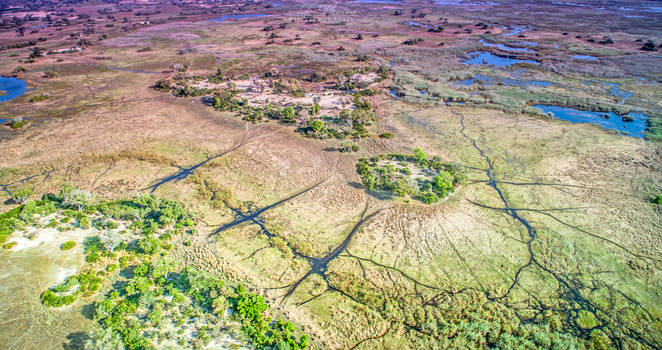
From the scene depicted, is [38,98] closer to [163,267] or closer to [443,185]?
[163,267]

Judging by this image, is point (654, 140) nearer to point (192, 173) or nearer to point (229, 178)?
point (229, 178)

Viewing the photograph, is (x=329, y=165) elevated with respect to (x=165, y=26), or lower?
lower

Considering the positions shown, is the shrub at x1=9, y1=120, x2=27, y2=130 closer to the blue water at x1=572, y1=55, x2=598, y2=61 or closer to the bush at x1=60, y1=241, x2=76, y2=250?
the bush at x1=60, y1=241, x2=76, y2=250

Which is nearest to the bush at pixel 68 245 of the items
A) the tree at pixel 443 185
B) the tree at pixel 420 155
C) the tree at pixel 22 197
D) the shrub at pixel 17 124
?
the tree at pixel 22 197

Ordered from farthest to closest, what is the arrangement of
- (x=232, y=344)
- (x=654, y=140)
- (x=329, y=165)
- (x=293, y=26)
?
(x=293, y=26)
(x=654, y=140)
(x=329, y=165)
(x=232, y=344)

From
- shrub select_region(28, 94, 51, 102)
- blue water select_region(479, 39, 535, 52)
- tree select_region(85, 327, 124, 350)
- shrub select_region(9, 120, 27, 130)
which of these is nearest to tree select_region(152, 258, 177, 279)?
tree select_region(85, 327, 124, 350)

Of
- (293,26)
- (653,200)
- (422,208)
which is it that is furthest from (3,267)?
(293,26)
